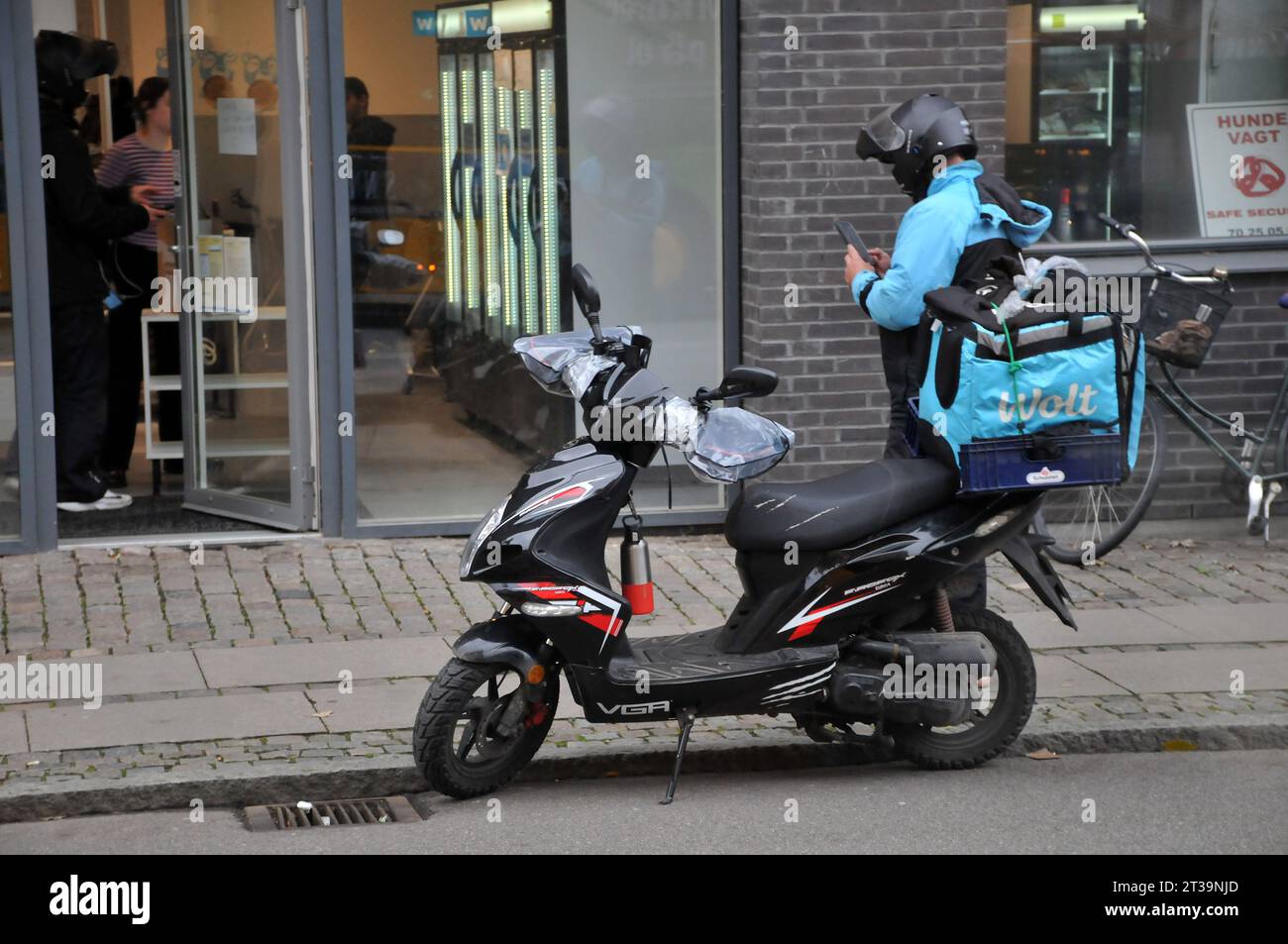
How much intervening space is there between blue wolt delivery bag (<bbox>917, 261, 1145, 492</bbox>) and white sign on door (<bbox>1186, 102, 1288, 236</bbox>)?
4258 millimetres

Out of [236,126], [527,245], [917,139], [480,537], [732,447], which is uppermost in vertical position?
[236,126]

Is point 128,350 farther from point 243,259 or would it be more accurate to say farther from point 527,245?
point 527,245

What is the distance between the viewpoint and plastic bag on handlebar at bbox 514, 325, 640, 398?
5.58 meters

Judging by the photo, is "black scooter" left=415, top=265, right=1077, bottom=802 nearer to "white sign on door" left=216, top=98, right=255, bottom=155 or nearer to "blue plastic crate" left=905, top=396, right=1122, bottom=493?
"blue plastic crate" left=905, top=396, right=1122, bottom=493

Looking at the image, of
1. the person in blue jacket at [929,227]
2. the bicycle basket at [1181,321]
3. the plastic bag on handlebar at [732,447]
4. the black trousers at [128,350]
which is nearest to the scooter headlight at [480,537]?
the plastic bag on handlebar at [732,447]

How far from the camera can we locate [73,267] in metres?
9.39

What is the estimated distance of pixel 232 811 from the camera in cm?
573

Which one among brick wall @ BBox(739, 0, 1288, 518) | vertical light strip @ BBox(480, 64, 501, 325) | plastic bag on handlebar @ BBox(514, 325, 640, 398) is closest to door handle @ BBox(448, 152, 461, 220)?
vertical light strip @ BBox(480, 64, 501, 325)

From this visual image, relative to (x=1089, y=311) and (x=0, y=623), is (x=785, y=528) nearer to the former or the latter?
(x=1089, y=311)

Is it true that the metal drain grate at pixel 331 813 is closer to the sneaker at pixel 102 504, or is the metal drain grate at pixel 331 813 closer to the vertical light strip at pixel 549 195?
the vertical light strip at pixel 549 195

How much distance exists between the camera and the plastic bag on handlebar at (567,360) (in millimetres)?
5578

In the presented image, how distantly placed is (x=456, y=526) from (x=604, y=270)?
153 centimetres

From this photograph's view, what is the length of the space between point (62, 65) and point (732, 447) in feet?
18.1

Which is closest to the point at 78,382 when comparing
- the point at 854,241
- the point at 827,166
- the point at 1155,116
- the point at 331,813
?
the point at 827,166
